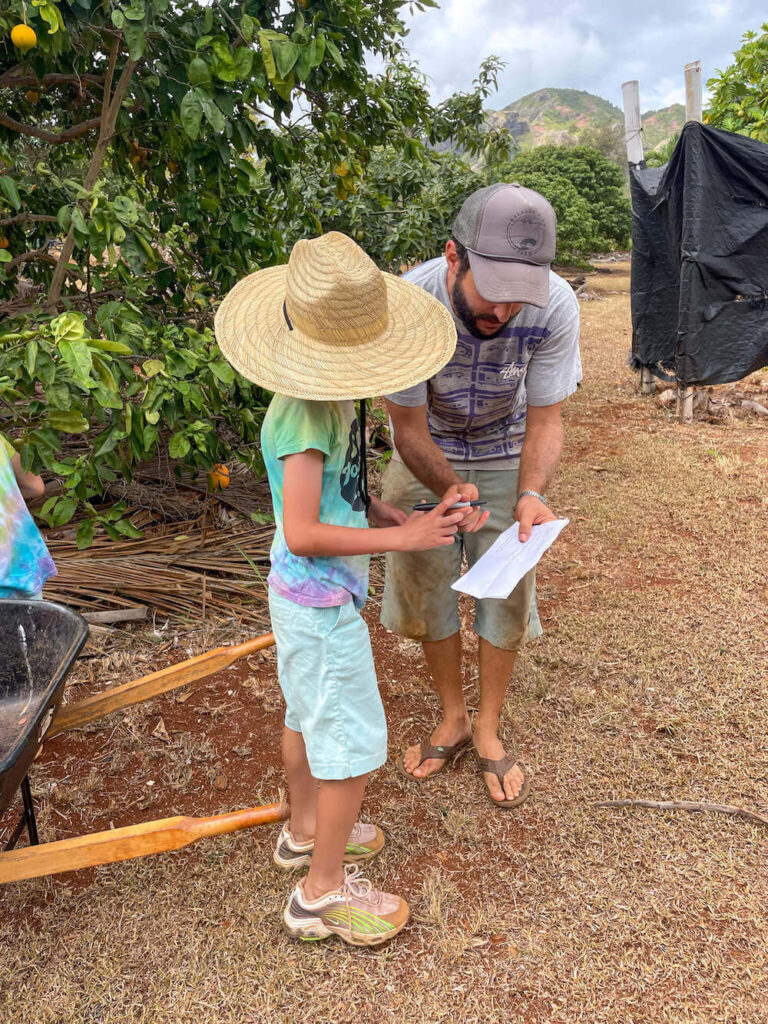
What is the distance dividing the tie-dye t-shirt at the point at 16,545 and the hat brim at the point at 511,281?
53.6 inches

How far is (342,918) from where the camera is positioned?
1.97 metres

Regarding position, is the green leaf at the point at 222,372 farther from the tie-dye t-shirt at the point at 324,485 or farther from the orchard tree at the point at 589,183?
the orchard tree at the point at 589,183

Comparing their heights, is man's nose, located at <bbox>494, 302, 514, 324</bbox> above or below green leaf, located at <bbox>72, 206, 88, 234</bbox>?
below

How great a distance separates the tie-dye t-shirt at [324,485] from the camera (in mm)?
1585

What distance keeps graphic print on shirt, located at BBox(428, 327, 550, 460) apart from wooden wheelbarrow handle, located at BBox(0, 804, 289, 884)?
1.33m

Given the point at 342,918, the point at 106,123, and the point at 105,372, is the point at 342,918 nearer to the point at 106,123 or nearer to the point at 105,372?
the point at 105,372

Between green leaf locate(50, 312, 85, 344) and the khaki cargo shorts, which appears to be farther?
the khaki cargo shorts

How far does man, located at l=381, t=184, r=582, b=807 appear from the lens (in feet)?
6.23

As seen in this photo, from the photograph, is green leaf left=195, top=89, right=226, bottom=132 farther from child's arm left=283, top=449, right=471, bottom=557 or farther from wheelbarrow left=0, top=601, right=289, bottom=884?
wheelbarrow left=0, top=601, right=289, bottom=884

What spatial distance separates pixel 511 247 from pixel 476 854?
1.76m

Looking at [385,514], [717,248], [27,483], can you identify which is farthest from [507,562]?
[717,248]

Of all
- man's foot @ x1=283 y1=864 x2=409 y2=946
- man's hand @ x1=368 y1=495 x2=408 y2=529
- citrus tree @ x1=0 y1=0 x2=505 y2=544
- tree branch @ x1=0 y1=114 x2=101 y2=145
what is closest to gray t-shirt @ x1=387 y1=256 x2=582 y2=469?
man's hand @ x1=368 y1=495 x2=408 y2=529

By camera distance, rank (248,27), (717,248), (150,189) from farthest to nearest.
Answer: (717,248)
(150,189)
(248,27)

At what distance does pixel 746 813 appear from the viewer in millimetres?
2410
